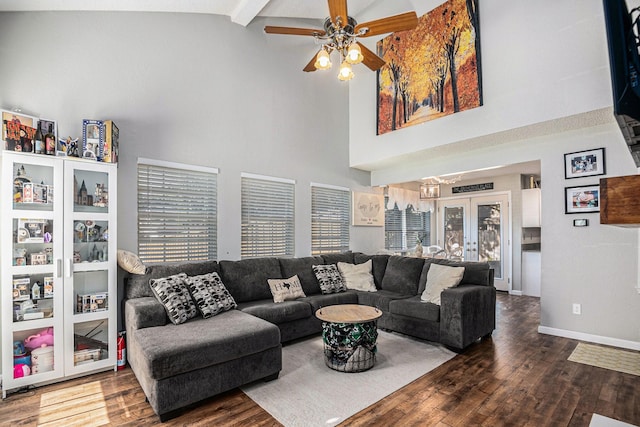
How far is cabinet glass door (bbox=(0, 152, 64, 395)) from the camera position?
8.47 ft

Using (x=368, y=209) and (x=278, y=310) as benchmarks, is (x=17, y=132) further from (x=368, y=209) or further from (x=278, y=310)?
(x=368, y=209)

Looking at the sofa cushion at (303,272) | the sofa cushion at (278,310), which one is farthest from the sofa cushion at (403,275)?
the sofa cushion at (278,310)

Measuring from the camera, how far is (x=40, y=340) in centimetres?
274

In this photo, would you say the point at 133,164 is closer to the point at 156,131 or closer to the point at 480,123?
the point at 156,131

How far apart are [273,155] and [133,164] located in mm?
1883

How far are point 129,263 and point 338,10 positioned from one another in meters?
3.03

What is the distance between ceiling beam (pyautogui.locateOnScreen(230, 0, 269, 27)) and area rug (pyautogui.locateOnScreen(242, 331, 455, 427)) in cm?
407

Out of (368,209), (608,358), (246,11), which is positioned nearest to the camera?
(608,358)

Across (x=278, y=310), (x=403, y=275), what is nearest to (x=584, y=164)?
(x=403, y=275)

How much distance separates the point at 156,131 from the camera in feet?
12.1

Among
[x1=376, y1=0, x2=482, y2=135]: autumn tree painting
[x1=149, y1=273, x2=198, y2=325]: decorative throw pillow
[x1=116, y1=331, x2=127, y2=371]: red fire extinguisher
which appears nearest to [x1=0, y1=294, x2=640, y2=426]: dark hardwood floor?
[x1=116, y1=331, x2=127, y2=371]: red fire extinguisher

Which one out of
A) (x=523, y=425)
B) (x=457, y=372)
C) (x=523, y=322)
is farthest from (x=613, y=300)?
(x=523, y=425)

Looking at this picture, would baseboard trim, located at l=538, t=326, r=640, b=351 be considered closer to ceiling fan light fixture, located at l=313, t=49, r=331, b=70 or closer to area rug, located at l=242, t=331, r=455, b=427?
area rug, located at l=242, t=331, r=455, b=427

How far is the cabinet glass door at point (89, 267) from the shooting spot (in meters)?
2.85
